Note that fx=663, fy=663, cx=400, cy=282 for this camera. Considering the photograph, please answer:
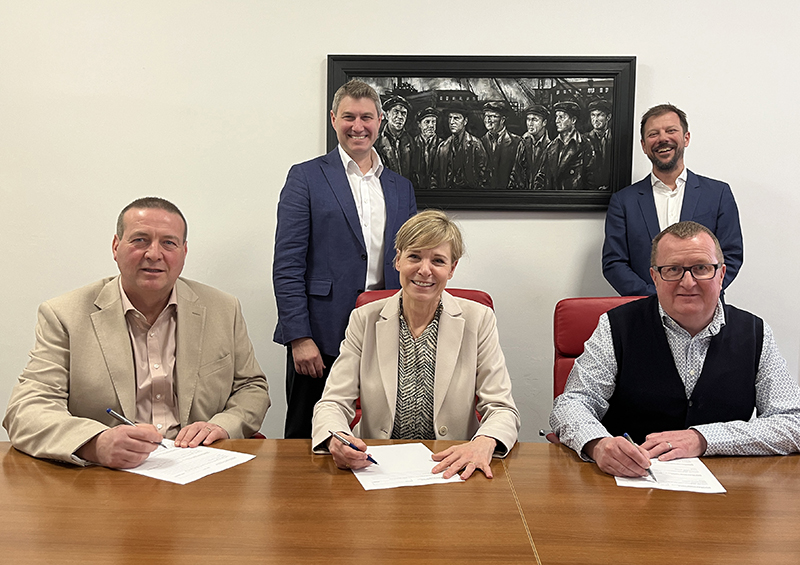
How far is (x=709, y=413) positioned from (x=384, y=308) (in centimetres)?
99

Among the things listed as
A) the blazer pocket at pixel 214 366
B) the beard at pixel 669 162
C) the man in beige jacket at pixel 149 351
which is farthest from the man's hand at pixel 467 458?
the beard at pixel 669 162

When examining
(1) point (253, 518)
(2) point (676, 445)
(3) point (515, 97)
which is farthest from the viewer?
(3) point (515, 97)

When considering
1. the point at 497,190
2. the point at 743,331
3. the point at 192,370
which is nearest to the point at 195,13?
the point at 497,190

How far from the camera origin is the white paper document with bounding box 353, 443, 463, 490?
1475mm

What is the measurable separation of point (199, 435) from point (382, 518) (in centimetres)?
69

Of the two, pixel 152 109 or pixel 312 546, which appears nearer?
pixel 312 546

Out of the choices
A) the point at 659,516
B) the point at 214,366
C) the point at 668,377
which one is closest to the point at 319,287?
the point at 214,366

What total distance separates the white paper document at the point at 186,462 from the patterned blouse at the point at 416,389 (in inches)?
20.1

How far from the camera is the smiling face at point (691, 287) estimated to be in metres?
1.90

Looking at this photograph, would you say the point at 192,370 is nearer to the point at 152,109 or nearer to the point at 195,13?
the point at 152,109

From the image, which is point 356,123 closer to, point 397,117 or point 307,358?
point 397,117

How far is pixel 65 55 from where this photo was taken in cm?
333

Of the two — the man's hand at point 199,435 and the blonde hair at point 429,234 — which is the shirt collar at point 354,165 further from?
the man's hand at point 199,435

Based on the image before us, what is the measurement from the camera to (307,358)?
2764 millimetres
